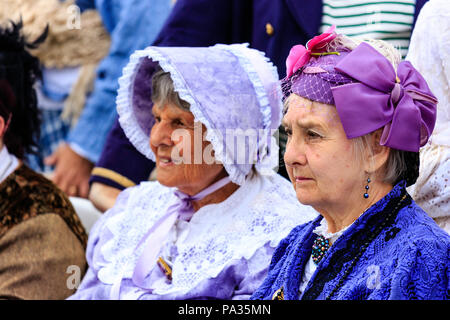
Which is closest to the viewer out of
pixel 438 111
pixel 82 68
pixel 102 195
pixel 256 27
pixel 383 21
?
pixel 438 111

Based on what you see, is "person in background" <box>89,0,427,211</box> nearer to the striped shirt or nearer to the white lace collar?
the striped shirt

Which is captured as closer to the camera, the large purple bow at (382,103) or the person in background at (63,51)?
the large purple bow at (382,103)

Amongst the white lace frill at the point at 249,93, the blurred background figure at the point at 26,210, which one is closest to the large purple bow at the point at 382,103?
the white lace frill at the point at 249,93

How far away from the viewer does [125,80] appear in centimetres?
375

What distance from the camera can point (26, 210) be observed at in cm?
369

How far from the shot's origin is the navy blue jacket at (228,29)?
367 centimetres

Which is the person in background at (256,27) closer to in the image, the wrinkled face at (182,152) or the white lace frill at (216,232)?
the white lace frill at (216,232)

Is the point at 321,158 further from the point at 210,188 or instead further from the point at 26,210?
the point at 26,210

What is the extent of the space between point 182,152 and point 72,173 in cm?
190

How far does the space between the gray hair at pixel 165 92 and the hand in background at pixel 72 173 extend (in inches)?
67.5

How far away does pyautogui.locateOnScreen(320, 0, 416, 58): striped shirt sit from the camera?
11.3ft

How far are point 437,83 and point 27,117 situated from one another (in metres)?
2.07

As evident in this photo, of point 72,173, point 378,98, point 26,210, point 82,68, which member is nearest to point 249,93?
point 378,98
